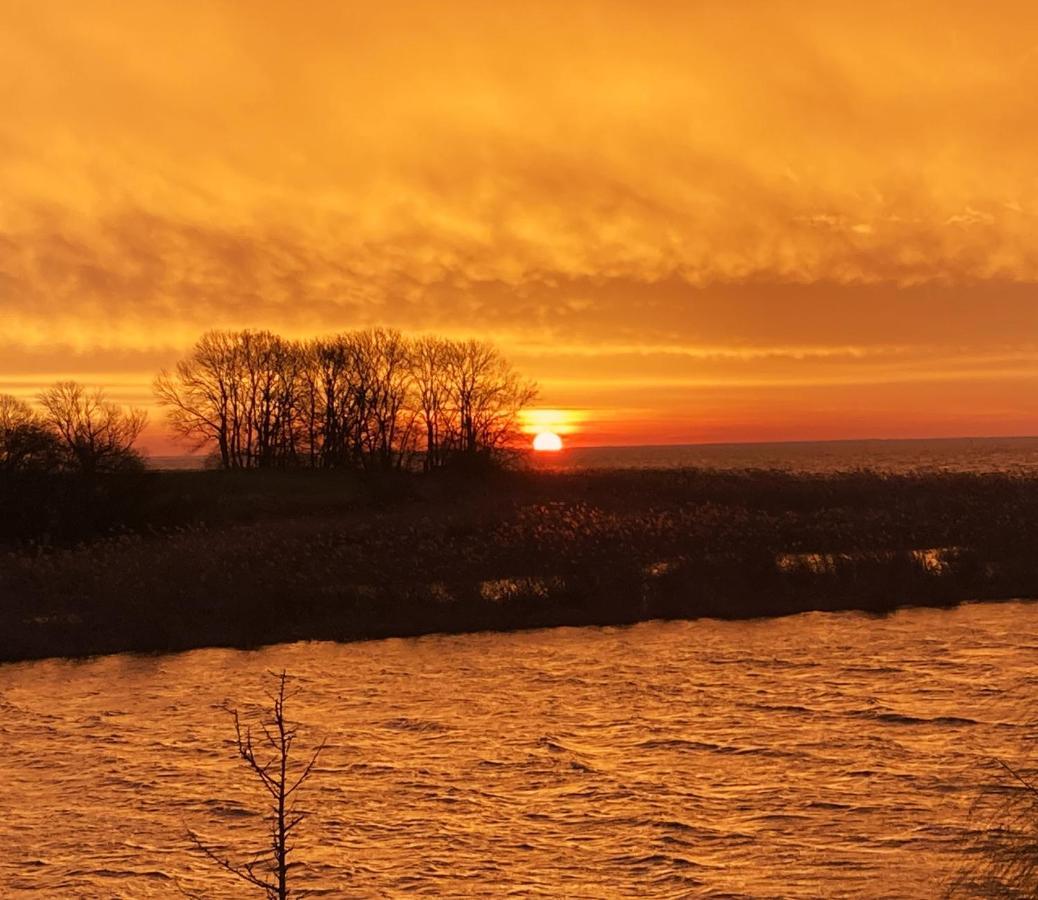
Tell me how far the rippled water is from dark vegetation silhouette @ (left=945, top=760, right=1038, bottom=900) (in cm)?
26

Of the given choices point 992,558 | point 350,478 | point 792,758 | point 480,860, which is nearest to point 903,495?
point 992,558

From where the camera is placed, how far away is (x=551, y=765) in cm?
1430

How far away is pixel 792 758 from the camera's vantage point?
559 inches

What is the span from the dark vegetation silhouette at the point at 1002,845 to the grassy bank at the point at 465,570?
14464 mm

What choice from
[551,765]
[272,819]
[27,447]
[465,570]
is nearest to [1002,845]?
[551,765]

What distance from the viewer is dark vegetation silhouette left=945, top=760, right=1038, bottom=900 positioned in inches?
364

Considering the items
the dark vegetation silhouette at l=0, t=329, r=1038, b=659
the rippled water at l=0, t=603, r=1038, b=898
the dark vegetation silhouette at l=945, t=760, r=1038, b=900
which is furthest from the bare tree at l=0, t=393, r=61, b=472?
the dark vegetation silhouette at l=945, t=760, r=1038, b=900

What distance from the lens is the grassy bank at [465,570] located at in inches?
1035

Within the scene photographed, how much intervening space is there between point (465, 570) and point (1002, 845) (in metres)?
21.4

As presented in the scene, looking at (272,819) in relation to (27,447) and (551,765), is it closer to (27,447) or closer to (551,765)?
(551,765)

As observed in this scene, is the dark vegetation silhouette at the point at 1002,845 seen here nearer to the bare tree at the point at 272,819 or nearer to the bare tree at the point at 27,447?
the bare tree at the point at 272,819

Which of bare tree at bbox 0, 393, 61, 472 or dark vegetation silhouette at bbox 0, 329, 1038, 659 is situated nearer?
dark vegetation silhouette at bbox 0, 329, 1038, 659

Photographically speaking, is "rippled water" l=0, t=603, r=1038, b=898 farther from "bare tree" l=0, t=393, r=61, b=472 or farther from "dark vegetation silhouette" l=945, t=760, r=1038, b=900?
"bare tree" l=0, t=393, r=61, b=472

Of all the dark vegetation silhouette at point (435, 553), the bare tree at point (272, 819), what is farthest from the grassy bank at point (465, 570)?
the bare tree at point (272, 819)
